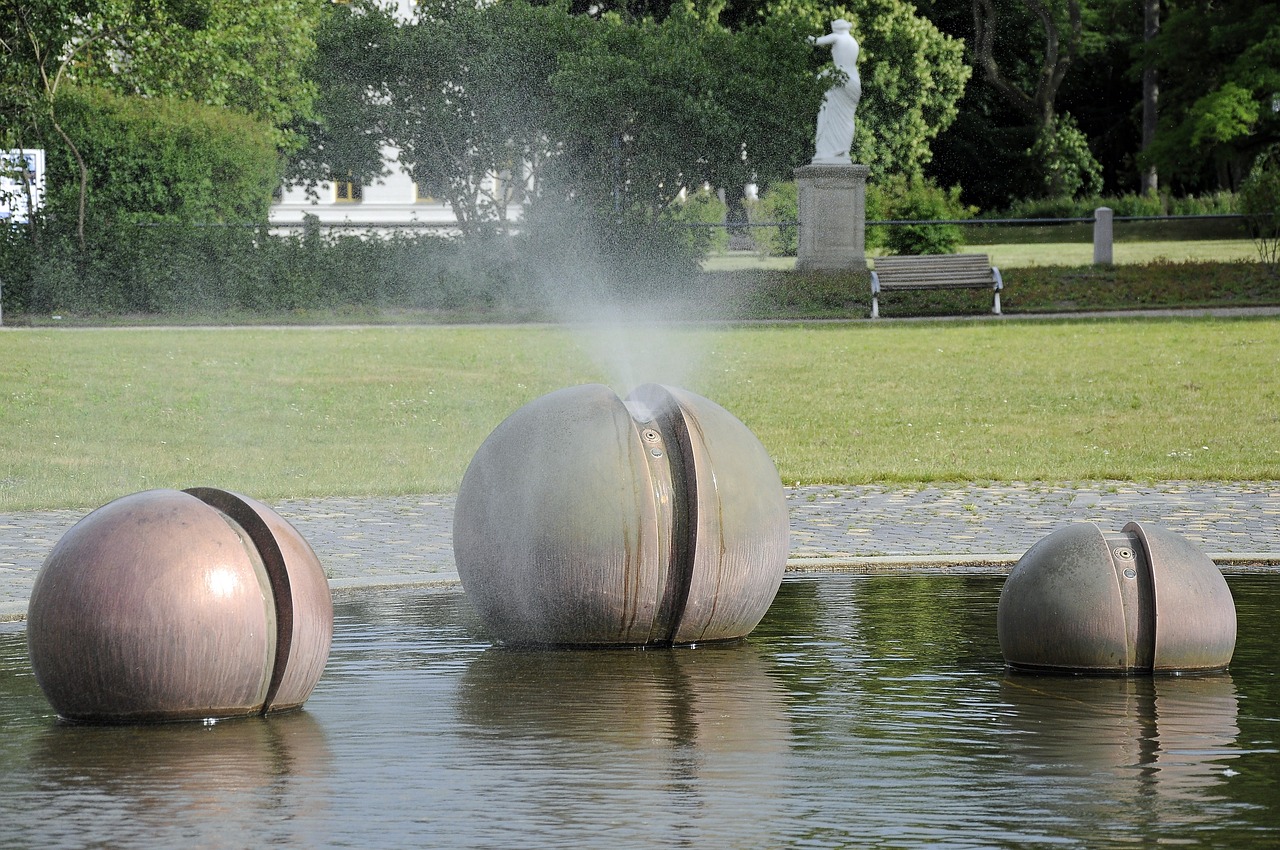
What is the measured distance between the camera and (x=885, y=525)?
12680 mm

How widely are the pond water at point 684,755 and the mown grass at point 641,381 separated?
23.7ft

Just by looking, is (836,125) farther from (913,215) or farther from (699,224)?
(913,215)

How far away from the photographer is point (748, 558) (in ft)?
A: 27.1

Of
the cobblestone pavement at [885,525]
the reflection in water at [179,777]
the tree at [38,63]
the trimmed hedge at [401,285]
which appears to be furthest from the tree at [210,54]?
the reflection in water at [179,777]

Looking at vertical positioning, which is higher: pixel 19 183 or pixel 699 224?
pixel 19 183

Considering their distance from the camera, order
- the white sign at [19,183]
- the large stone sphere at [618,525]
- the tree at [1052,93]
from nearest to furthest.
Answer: the large stone sphere at [618,525]
the white sign at [19,183]
the tree at [1052,93]

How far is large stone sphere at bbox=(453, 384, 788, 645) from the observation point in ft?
26.5

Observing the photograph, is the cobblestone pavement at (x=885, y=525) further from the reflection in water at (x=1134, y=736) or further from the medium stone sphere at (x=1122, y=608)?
the reflection in water at (x=1134, y=736)

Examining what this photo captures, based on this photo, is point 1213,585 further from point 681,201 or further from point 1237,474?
point 681,201

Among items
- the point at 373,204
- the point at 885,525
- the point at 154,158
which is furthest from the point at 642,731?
the point at 373,204

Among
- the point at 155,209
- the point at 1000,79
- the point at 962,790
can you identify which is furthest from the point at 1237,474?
the point at 1000,79

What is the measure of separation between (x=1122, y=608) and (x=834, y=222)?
28628 mm

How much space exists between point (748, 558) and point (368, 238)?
28.1 meters

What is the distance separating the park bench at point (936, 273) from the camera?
33.0 m
